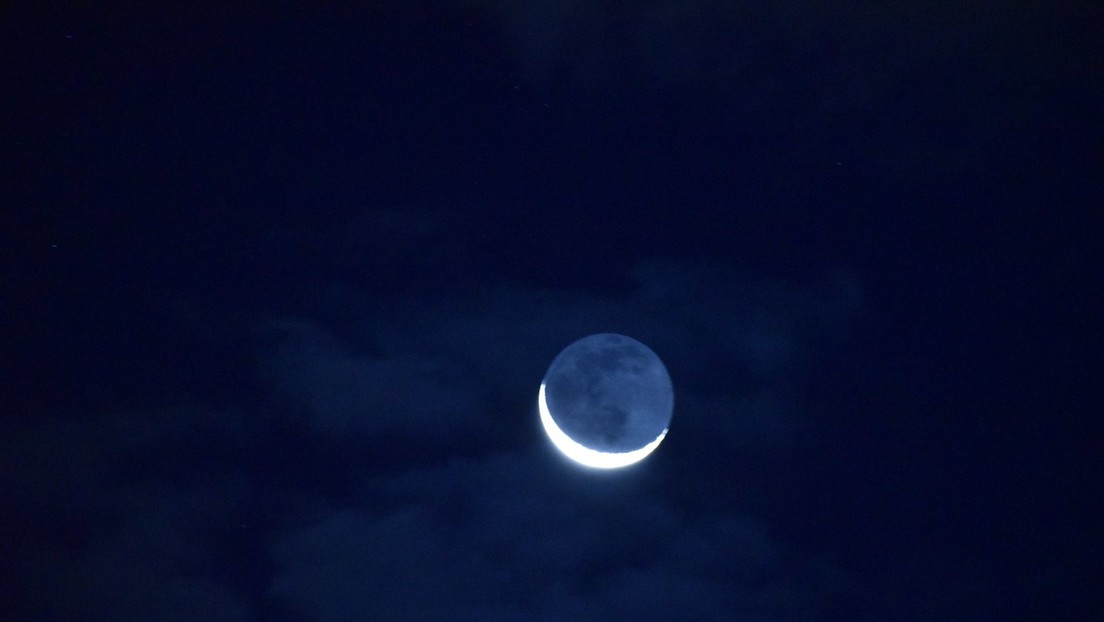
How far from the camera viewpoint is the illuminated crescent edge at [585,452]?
49.1 ft

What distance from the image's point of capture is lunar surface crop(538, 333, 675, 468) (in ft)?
49.2

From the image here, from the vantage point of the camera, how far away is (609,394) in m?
15.3

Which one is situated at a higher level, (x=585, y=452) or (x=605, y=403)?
(x=605, y=403)

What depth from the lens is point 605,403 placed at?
1520cm

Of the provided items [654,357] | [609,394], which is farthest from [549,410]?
[654,357]

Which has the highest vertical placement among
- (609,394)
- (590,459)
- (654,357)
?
(654,357)

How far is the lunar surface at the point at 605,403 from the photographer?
14992 mm

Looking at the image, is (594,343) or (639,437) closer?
(639,437)

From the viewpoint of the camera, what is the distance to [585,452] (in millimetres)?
15000

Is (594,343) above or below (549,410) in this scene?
above

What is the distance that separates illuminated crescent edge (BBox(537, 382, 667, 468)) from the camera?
15.0 m

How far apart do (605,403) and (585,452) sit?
111 cm

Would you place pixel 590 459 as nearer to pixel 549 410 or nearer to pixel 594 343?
pixel 549 410

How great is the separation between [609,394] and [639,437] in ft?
3.60
